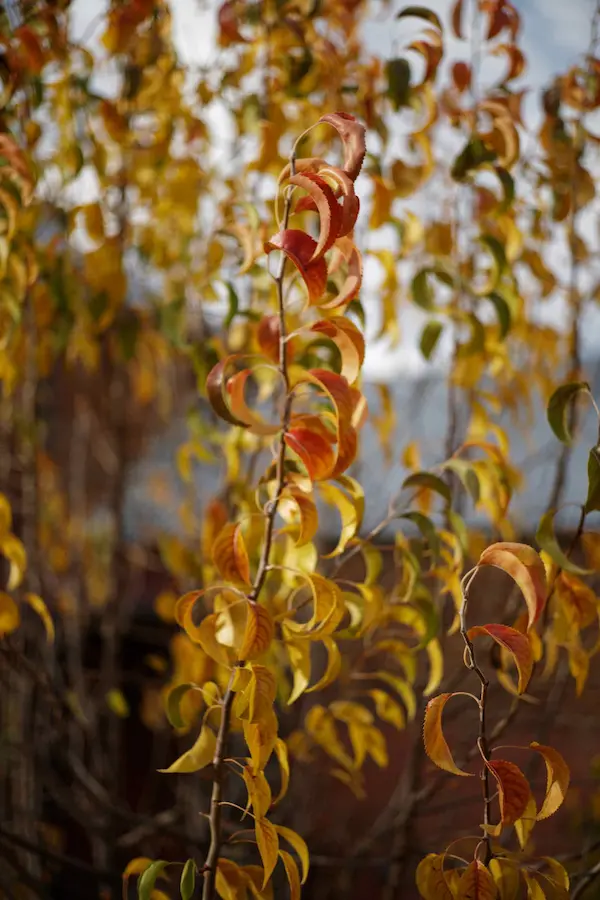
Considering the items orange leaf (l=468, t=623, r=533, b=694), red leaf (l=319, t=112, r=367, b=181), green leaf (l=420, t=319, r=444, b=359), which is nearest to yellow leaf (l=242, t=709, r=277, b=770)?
orange leaf (l=468, t=623, r=533, b=694)

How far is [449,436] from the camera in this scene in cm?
108

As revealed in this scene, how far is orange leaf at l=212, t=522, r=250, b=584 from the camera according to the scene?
624mm

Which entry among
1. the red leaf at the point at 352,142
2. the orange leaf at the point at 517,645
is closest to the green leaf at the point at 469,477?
the orange leaf at the point at 517,645

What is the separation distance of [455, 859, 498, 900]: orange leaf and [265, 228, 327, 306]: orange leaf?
1.39ft

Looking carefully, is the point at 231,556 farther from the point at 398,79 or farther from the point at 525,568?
the point at 398,79

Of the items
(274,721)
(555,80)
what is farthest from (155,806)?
(555,80)

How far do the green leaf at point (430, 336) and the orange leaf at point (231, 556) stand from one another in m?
0.38

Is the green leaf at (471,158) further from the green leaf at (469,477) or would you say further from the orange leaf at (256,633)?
the orange leaf at (256,633)

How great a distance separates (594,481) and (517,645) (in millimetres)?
137

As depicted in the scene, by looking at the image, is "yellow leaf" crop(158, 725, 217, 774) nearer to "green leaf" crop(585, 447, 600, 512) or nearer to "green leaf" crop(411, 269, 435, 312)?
Answer: "green leaf" crop(585, 447, 600, 512)

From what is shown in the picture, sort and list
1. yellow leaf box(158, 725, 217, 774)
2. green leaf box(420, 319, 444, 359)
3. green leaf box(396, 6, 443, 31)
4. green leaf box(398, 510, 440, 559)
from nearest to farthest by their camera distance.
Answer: yellow leaf box(158, 725, 217, 774) → green leaf box(398, 510, 440, 559) → green leaf box(396, 6, 443, 31) → green leaf box(420, 319, 444, 359)

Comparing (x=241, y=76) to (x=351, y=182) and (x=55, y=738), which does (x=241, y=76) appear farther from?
(x=55, y=738)

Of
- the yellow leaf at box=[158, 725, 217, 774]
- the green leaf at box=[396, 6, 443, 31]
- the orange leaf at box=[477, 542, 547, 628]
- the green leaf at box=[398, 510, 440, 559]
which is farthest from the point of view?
the green leaf at box=[396, 6, 443, 31]

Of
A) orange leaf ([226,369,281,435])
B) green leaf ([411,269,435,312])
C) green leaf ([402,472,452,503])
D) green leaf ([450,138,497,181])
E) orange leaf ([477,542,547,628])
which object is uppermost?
green leaf ([450,138,497,181])
